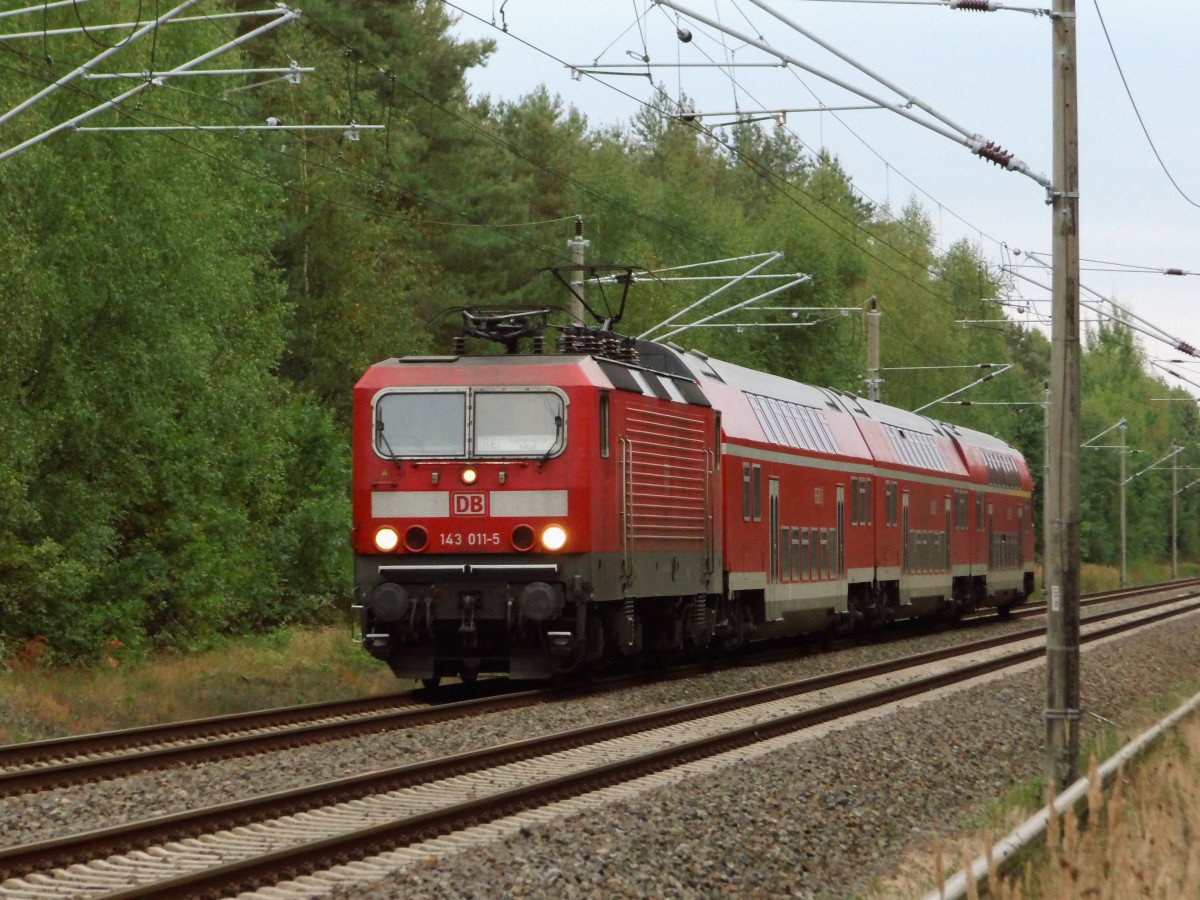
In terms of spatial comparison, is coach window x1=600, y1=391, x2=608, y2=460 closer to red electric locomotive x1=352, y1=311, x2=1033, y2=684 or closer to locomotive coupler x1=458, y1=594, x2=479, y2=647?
red electric locomotive x1=352, y1=311, x2=1033, y2=684

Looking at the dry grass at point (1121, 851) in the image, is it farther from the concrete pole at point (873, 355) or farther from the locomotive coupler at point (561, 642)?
the concrete pole at point (873, 355)

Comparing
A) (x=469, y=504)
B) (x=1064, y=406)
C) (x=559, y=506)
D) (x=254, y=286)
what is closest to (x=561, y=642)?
(x=559, y=506)

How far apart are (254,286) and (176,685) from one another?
14.9 meters

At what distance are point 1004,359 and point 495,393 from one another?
6450 centimetres

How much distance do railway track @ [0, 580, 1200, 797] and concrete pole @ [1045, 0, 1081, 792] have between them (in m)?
5.51

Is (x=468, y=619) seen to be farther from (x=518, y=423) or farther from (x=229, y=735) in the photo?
(x=229, y=735)

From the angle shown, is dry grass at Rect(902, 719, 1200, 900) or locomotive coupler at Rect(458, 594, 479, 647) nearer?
dry grass at Rect(902, 719, 1200, 900)

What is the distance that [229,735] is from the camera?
15.6 m

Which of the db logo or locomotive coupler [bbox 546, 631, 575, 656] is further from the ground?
the db logo

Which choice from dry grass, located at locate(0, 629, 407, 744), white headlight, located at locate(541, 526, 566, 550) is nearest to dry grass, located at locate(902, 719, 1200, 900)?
white headlight, located at locate(541, 526, 566, 550)

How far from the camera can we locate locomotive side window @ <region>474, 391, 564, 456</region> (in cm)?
1788

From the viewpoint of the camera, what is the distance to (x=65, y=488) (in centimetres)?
2369

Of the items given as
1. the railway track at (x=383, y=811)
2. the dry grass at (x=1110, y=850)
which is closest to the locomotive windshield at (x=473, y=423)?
the railway track at (x=383, y=811)

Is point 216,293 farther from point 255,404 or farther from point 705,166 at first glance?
point 705,166
